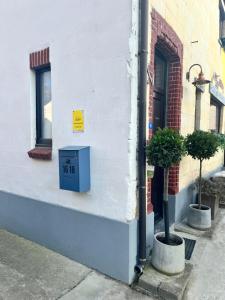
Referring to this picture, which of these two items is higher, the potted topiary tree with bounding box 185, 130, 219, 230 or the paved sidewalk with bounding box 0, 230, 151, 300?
the potted topiary tree with bounding box 185, 130, 219, 230

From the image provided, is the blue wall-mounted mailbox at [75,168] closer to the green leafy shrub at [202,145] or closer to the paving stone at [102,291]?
the paving stone at [102,291]

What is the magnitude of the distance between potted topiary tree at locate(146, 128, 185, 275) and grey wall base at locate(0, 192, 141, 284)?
29 cm

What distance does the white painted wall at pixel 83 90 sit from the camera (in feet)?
8.82

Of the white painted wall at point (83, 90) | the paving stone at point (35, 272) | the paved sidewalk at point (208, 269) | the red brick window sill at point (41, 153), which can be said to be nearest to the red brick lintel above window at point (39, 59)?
the white painted wall at point (83, 90)

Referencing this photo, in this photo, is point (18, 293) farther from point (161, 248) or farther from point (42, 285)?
point (161, 248)

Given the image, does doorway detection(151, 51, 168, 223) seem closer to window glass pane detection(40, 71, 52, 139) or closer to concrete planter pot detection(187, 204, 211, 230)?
concrete planter pot detection(187, 204, 211, 230)

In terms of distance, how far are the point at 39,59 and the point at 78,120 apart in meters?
1.18

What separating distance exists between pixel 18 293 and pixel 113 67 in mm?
2620

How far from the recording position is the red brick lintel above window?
11.2 ft

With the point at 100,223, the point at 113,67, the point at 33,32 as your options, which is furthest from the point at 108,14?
the point at 100,223

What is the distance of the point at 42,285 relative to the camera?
277cm

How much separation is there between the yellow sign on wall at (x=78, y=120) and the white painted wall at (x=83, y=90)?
62 mm

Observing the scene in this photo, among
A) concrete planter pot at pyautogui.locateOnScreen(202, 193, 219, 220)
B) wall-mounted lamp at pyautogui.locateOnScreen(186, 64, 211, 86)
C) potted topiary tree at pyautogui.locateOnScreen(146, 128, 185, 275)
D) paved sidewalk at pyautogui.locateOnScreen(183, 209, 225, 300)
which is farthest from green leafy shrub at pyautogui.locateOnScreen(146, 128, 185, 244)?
concrete planter pot at pyautogui.locateOnScreen(202, 193, 219, 220)

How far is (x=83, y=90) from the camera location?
3010 millimetres
